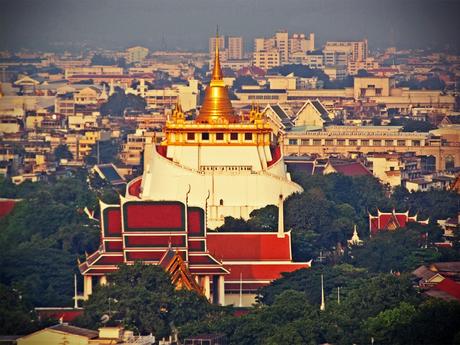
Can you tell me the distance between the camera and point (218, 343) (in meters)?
40.1

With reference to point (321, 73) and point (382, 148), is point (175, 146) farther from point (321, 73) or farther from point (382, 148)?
point (321, 73)

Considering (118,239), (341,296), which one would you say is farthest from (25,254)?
(341,296)

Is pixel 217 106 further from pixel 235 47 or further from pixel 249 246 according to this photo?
pixel 235 47

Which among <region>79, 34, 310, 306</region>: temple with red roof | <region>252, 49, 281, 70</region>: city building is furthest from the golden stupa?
<region>252, 49, 281, 70</region>: city building

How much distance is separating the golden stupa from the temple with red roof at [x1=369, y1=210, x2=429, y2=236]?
3942 mm

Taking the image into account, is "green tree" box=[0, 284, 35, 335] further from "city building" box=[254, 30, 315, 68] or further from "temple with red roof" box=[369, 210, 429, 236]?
"city building" box=[254, 30, 315, 68]

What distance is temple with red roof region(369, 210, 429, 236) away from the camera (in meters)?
54.9

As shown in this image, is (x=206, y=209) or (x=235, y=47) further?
(x=235, y=47)

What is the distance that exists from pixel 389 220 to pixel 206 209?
4.63 metres

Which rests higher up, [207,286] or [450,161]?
[450,161]

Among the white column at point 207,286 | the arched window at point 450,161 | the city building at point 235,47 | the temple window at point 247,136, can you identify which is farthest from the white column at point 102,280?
the city building at point 235,47

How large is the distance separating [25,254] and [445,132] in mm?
36772

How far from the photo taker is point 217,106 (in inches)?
2349

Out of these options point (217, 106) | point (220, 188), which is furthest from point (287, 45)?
point (220, 188)
